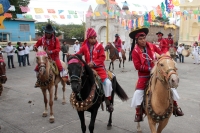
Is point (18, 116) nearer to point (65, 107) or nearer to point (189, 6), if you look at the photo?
point (65, 107)

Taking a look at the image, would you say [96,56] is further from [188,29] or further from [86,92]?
[188,29]

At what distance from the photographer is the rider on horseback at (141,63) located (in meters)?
3.68

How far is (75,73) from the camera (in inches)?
117

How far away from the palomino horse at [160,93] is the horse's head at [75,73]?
1.18 meters

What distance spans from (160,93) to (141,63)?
85 cm

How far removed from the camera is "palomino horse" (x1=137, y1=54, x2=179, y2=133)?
105 inches

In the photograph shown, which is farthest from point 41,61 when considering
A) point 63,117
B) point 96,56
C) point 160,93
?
point 160,93

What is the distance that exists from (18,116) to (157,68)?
4190 millimetres

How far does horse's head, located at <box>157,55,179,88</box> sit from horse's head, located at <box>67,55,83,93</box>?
1191mm

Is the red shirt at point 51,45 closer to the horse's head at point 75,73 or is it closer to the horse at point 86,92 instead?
the horse at point 86,92

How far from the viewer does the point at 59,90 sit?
8.09 meters

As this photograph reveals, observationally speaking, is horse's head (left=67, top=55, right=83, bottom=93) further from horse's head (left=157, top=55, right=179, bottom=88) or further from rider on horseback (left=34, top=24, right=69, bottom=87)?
rider on horseback (left=34, top=24, right=69, bottom=87)

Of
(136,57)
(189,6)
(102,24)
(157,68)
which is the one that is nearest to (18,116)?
(136,57)

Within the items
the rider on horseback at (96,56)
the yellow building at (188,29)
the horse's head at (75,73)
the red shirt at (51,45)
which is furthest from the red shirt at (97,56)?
the yellow building at (188,29)
